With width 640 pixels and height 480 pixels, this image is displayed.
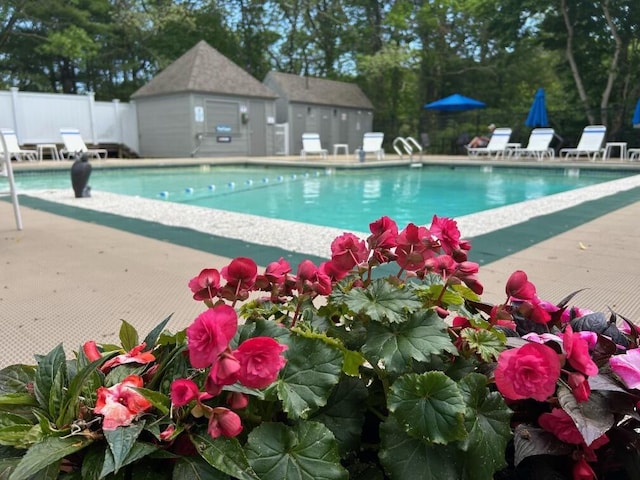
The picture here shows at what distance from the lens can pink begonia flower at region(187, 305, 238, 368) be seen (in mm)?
674

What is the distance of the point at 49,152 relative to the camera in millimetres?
17062

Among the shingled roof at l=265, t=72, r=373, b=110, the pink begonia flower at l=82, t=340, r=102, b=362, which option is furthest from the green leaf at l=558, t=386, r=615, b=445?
the shingled roof at l=265, t=72, r=373, b=110

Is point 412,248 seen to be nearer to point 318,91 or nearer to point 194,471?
point 194,471

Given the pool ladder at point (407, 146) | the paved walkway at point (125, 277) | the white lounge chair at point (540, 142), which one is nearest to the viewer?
the paved walkway at point (125, 277)

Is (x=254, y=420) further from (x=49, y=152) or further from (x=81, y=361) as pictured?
(x=49, y=152)

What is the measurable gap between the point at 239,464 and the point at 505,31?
22147mm

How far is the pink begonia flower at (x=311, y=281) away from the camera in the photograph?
37.4 inches

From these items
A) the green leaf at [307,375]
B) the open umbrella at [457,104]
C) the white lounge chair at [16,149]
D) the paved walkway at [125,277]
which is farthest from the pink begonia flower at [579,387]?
the open umbrella at [457,104]

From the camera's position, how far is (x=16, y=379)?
90cm

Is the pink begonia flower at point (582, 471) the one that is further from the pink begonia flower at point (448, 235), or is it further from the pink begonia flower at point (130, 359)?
the pink begonia flower at point (130, 359)

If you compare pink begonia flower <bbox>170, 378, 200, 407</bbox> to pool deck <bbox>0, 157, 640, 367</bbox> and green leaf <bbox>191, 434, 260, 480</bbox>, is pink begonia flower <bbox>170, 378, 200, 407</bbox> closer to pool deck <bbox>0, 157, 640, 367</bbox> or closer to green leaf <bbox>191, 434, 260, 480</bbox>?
green leaf <bbox>191, 434, 260, 480</bbox>

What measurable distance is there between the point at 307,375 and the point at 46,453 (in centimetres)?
37

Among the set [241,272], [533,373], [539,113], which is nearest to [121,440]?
[241,272]

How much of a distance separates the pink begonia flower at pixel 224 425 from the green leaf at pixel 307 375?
0.08 metres
